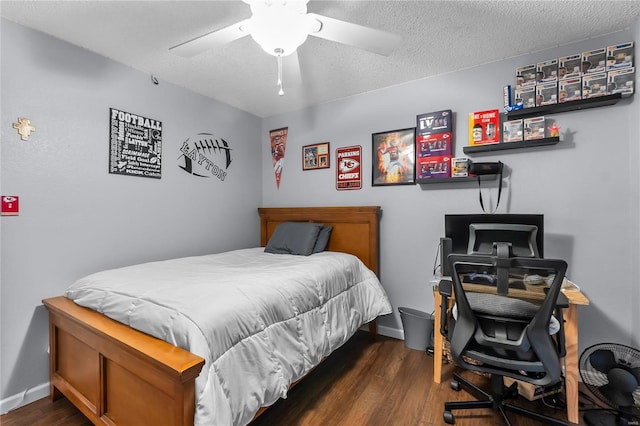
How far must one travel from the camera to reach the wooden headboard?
2.77 metres

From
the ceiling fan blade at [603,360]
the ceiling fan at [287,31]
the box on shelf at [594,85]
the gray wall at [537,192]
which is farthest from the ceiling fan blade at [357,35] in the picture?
the ceiling fan blade at [603,360]

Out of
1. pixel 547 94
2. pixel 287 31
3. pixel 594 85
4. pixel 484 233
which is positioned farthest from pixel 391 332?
pixel 287 31

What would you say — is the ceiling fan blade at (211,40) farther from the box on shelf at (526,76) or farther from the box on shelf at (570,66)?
the box on shelf at (570,66)

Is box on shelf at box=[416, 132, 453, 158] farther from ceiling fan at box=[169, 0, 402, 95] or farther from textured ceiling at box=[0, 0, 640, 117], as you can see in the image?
ceiling fan at box=[169, 0, 402, 95]

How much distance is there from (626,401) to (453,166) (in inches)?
67.4

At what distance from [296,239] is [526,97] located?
221cm

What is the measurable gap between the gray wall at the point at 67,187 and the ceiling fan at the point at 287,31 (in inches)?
41.0

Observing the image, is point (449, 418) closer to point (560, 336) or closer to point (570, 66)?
point (560, 336)

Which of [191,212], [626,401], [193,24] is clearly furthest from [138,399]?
[626,401]

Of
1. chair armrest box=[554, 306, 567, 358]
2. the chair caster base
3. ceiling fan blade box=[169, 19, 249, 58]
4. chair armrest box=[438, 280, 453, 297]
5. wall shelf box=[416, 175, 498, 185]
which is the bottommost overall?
the chair caster base

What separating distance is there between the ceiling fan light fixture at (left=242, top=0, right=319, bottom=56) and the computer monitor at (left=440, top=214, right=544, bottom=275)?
5.49 ft

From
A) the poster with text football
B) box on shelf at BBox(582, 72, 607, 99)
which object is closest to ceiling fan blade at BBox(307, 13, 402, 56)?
box on shelf at BBox(582, 72, 607, 99)

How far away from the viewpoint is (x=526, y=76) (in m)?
2.21

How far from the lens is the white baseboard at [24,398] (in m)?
1.74
